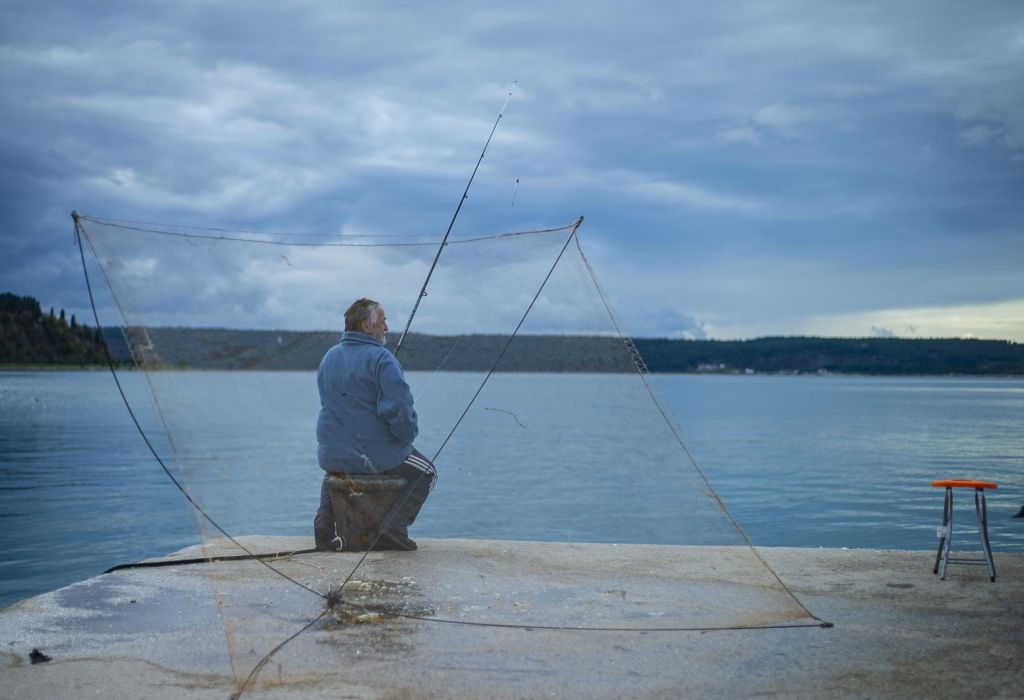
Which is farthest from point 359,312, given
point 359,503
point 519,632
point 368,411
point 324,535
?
point 519,632

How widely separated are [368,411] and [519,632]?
2.53m

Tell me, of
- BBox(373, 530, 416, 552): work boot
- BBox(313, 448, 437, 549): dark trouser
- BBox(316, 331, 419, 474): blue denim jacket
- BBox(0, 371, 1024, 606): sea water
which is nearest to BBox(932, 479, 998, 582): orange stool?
BBox(0, 371, 1024, 606): sea water

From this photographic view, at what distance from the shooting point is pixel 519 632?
5.50 metres

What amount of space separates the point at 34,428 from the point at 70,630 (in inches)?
2023

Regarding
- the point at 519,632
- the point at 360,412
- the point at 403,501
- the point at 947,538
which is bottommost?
the point at 519,632

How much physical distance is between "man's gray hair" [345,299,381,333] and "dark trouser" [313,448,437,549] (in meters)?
1.16

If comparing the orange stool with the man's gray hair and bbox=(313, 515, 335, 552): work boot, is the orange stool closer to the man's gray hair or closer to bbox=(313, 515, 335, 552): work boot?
the man's gray hair

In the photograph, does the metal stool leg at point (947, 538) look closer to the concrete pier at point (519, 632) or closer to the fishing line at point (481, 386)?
the concrete pier at point (519, 632)

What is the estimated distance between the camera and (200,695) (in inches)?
174

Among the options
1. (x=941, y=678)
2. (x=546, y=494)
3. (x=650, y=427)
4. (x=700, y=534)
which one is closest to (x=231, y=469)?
(x=650, y=427)

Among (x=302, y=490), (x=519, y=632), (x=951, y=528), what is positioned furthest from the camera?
(x=302, y=490)

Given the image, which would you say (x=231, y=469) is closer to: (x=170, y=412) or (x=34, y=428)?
(x=170, y=412)

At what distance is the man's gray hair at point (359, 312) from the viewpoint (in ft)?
24.5

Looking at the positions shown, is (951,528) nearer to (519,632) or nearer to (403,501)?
(519,632)
